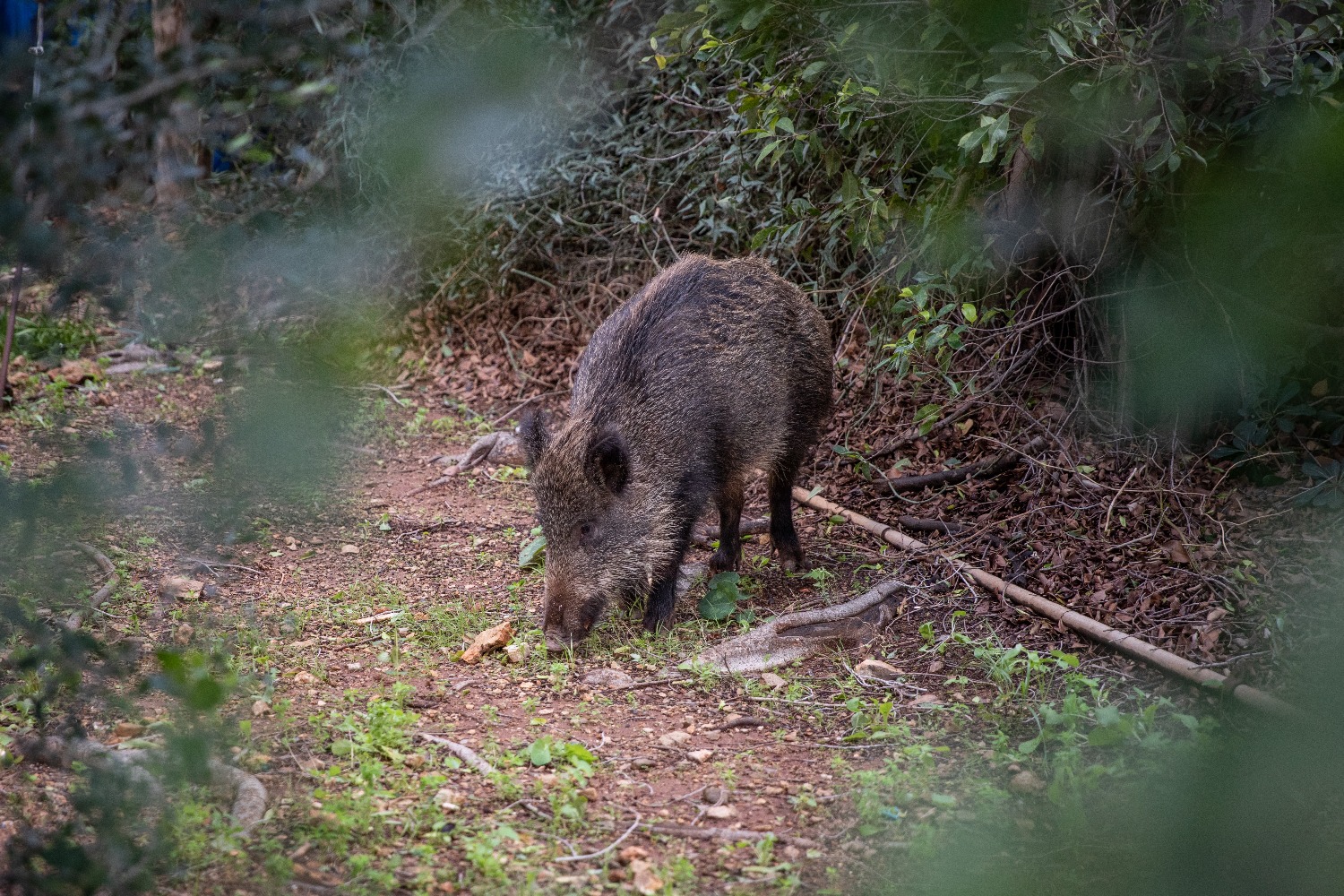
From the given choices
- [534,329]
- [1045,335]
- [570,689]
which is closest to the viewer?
[570,689]

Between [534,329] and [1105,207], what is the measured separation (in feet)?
14.1

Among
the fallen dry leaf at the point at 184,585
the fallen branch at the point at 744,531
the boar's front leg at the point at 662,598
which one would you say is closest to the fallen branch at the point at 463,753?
the boar's front leg at the point at 662,598

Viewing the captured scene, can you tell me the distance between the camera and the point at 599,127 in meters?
7.35

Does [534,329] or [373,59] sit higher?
[373,59]

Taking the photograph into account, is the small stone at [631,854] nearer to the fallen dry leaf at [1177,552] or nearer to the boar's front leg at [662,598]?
the boar's front leg at [662,598]

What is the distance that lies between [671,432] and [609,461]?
1.13 feet

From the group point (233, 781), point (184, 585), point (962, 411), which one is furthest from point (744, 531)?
point (233, 781)

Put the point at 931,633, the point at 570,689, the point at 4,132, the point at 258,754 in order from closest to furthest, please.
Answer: the point at 4,132, the point at 258,754, the point at 570,689, the point at 931,633

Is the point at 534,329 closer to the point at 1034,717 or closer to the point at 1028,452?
the point at 1028,452

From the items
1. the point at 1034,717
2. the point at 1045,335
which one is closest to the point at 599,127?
the point at 1045,335

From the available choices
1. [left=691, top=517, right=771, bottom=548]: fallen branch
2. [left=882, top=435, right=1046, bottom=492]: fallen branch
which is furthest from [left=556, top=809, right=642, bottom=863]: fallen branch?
[left=882, top=435, right=1046, bottom=492]: fallen branch

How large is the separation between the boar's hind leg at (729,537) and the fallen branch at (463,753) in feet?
6.50

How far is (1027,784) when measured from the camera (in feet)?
9.87

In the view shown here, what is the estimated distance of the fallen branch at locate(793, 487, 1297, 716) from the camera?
3139 mm
